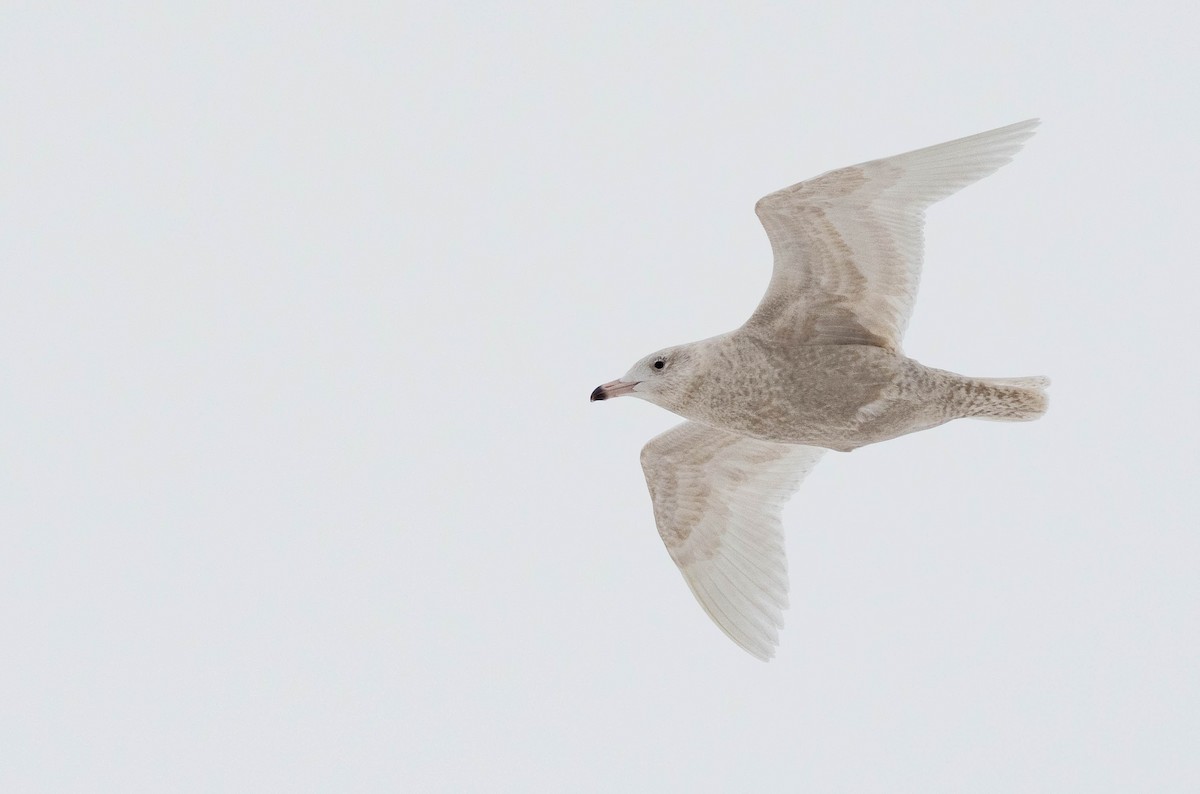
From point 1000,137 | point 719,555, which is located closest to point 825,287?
point 1000,137

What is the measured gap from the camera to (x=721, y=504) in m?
9.75

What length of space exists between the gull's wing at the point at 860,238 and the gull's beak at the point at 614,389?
A: 841 millimetres

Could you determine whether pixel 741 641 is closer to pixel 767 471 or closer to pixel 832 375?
pixel 767 471

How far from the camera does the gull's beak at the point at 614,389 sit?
350 inches

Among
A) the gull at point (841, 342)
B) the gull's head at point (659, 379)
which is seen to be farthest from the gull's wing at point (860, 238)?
the gull's head at point (659, 379)

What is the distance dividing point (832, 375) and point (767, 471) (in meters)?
1.43

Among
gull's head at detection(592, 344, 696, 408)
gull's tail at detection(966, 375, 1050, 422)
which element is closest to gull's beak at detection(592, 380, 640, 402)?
gull's head at detection(592, 344, 696, 408)

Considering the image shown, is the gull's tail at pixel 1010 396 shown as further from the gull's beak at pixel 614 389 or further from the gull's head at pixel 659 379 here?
the gull's beak at pixel 614 389

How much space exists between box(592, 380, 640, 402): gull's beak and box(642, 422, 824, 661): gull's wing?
0.91 metres

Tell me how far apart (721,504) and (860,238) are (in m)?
2.19

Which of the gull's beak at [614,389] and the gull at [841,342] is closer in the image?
the gull at [841,342]

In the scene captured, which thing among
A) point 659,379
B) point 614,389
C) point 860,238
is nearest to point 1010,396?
point 860,238

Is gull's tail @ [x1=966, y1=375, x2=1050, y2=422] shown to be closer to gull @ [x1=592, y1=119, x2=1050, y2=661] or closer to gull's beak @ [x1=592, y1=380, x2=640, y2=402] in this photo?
gull @ [x1=592, y1=119, x2=1050, y2=661]

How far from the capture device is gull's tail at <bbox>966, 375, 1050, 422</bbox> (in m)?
8.51
